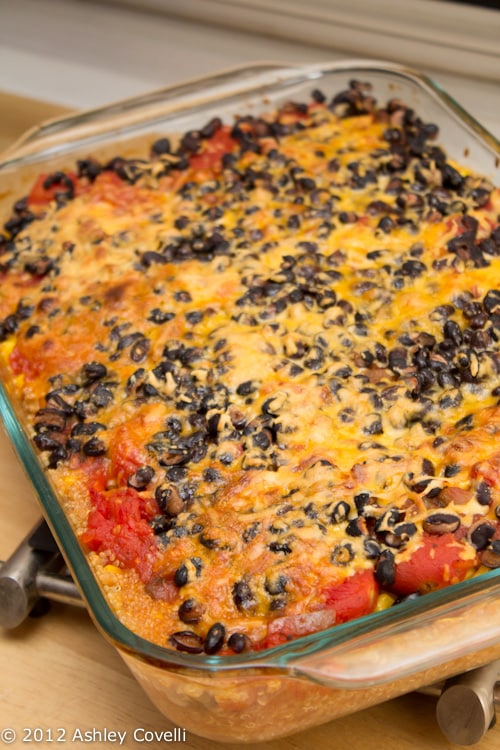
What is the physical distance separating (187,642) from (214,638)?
1.6 inches

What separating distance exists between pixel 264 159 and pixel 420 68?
0.94 metres

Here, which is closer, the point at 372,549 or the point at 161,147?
the point at 372,549

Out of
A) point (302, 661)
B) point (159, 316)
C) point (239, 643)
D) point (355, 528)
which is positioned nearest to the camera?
point (302, 661)

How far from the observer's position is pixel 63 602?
163cm

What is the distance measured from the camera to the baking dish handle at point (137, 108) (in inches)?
92.1

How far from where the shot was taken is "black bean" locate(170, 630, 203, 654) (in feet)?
4.33

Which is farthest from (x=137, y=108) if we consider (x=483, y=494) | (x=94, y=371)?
(x=483, y=494)

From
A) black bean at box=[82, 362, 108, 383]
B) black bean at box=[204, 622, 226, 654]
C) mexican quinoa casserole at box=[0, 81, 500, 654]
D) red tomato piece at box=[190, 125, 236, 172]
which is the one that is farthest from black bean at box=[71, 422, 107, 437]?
red tomato piece at box=[190, 125, 236, 172]

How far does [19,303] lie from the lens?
6.52 feet

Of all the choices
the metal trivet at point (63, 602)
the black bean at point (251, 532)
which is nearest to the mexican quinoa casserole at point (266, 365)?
the black bean at point (251, 532)

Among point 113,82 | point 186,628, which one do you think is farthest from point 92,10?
point 186,628

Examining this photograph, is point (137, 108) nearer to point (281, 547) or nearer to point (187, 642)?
point (281, 547)

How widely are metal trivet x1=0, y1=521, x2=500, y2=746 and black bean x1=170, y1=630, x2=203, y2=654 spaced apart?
0.27 m

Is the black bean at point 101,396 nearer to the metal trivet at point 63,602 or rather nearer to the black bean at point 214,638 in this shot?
the metal trivet at point 63,602
